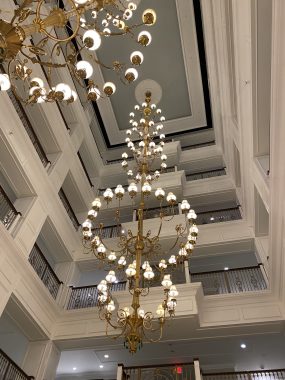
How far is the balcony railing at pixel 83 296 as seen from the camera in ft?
28.7

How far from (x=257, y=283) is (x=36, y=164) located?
6623mm

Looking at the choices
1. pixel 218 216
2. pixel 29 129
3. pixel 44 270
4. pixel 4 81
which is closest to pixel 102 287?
pixel 4 81

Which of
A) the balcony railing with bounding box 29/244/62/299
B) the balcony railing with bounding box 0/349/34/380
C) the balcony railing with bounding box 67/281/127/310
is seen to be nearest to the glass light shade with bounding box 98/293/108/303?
the balcony railing with bounding box 0/349/34/380

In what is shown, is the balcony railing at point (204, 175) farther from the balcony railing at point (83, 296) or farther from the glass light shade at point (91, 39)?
the glass light shade at point (91, 39)

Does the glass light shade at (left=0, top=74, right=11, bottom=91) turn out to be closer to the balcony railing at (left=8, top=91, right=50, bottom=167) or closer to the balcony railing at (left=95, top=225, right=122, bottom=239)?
the balcony railing at (left=8, top=91, right=50, bottom=167)

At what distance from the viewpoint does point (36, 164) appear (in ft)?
27.3

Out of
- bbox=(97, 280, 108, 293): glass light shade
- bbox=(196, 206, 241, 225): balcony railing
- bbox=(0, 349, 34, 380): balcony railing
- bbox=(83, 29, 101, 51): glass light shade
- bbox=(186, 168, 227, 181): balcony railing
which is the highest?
bbox=(186, 168, 227, 181): balcony railing

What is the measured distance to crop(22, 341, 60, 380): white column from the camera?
7074 millimetres

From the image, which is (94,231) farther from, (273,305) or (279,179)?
(279,179)

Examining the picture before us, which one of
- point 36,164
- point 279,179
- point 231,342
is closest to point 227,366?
point 231,342

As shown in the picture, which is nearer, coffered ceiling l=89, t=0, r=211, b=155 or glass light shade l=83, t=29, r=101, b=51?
glass light shade l=83, t=29, r=101, b=51

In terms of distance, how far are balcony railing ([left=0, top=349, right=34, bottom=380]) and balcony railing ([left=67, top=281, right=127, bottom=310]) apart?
2199mm

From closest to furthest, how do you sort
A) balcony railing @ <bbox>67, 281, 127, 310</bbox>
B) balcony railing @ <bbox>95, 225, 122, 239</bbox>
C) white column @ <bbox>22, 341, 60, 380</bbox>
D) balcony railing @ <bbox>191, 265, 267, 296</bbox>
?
white column @ <bbox>22, 341, 60, 380</bbox> < balcony railing @ <bbox>191, 265, 267, 296</bbox> < balcony railing @ <bbox>67, 281, 127, 310</bbox> < balcony railing @ <bbox>95, 225, 122, 239</bbox>

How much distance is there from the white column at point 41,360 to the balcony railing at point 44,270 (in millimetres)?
1270
